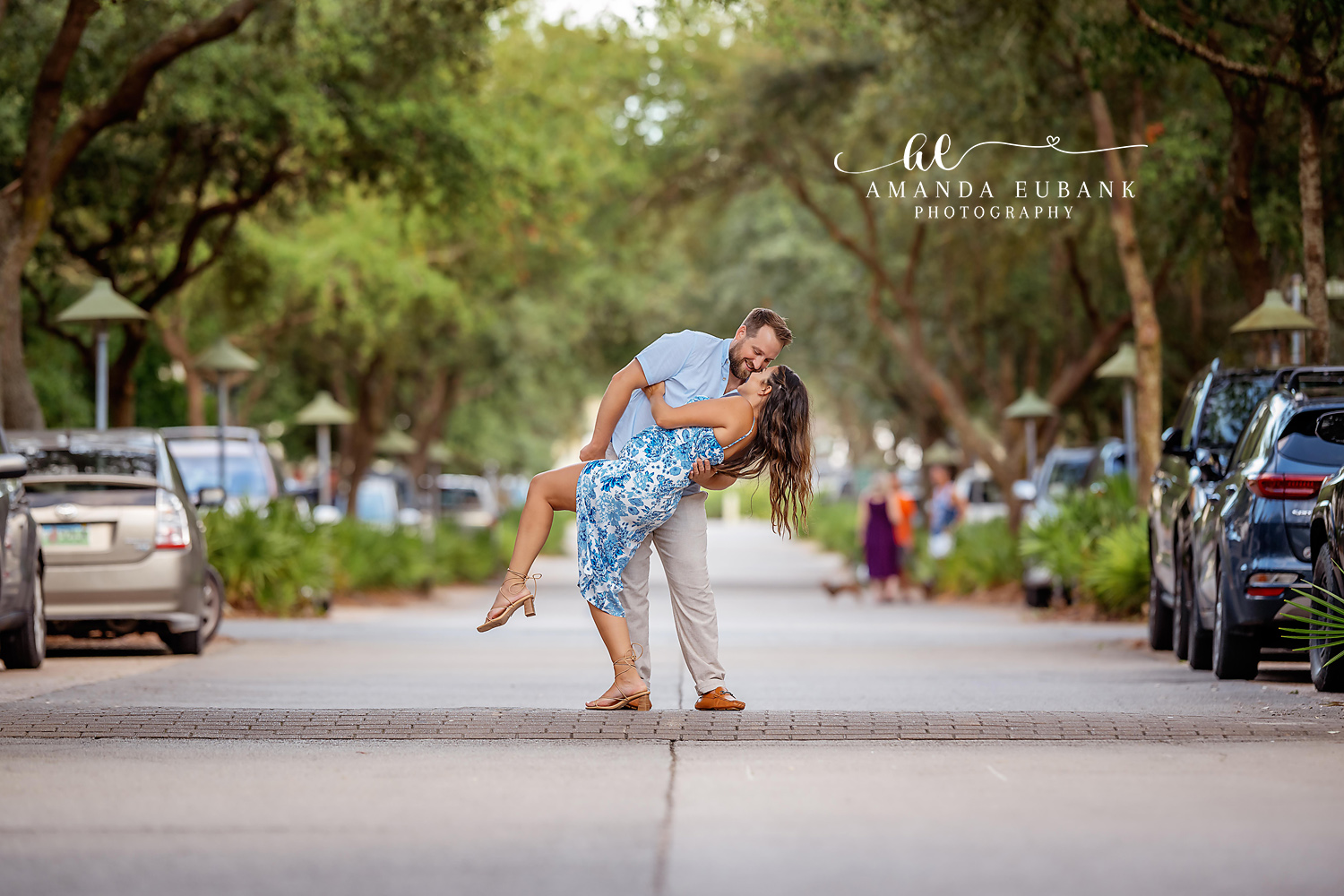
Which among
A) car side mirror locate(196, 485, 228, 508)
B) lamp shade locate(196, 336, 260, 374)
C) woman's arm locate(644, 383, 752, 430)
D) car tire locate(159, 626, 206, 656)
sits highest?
lamp shade locate(196, 336, 260, 374)

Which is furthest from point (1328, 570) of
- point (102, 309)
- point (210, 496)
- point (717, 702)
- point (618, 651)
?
point (102, 309)

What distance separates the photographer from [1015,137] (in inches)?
933

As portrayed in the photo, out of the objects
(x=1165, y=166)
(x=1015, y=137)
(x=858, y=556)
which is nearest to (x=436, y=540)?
(x=858, y=556)

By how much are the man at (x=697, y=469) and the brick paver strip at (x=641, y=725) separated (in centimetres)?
35

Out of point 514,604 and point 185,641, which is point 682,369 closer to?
point 514,604

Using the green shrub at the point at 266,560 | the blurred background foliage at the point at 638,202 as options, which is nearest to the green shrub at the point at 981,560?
the blurred background foliage at the point at 638,202

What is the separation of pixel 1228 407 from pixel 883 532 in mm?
14179

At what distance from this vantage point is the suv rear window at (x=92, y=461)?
14.3 m

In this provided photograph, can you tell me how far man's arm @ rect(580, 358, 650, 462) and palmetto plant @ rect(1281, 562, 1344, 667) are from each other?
3.42 metres

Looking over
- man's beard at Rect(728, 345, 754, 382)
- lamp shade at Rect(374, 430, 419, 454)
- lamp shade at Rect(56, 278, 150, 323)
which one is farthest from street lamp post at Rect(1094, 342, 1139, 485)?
lamp shade at Rect(374, 430, 419, 454)

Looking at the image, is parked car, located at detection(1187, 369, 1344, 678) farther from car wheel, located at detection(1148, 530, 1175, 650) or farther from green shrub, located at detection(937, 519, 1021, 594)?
green shrub, located at detection(937, 519, 1021, 594)

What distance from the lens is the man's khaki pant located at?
920 centimetres

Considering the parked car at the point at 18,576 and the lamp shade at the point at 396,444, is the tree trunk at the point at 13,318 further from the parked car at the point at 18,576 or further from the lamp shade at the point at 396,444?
the lamp shade at the point at 396,444

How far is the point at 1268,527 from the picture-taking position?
11.4 metres
